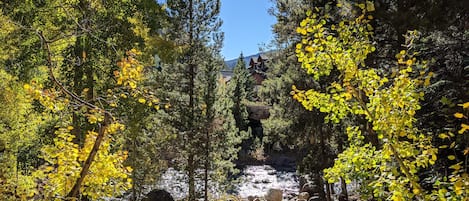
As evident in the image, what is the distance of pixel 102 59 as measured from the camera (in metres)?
7.48

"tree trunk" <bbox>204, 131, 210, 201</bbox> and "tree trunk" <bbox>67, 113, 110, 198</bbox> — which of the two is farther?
"tree trunk" <bbox>204, 131, 210, 201</bbox>

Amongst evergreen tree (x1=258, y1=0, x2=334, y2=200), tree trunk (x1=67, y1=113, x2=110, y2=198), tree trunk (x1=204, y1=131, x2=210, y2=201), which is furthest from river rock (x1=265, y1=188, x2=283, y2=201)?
tree trunk (x1=67, y1=113, x2=110, y2=198)

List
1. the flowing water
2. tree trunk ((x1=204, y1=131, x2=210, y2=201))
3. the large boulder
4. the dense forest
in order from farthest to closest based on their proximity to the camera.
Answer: the flowing water < the large boulder < tree trunk ((x1=204, y1=131, x2=210, y2=201)) < the dense forest

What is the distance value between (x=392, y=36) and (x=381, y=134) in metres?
4.29

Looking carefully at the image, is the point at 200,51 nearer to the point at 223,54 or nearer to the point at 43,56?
the point at 223,54

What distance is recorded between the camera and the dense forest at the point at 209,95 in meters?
2.59

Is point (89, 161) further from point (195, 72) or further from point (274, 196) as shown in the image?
point (274, 196)

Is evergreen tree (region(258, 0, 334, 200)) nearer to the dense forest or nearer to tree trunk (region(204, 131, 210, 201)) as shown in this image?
the dense forest

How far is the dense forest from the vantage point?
2592mm

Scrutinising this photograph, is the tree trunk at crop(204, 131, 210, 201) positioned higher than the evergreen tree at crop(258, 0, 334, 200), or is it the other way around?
the evergreen tree at crop(258, 0, 334, 200)

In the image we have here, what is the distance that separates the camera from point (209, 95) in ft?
40.3

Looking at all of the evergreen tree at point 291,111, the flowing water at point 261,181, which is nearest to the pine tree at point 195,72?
the evergreen tree at point 291,111

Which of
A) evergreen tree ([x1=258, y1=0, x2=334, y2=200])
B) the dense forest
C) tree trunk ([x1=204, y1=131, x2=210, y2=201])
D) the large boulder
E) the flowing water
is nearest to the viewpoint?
the dense forest

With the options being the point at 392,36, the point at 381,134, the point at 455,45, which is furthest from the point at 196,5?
the point at 381,134
